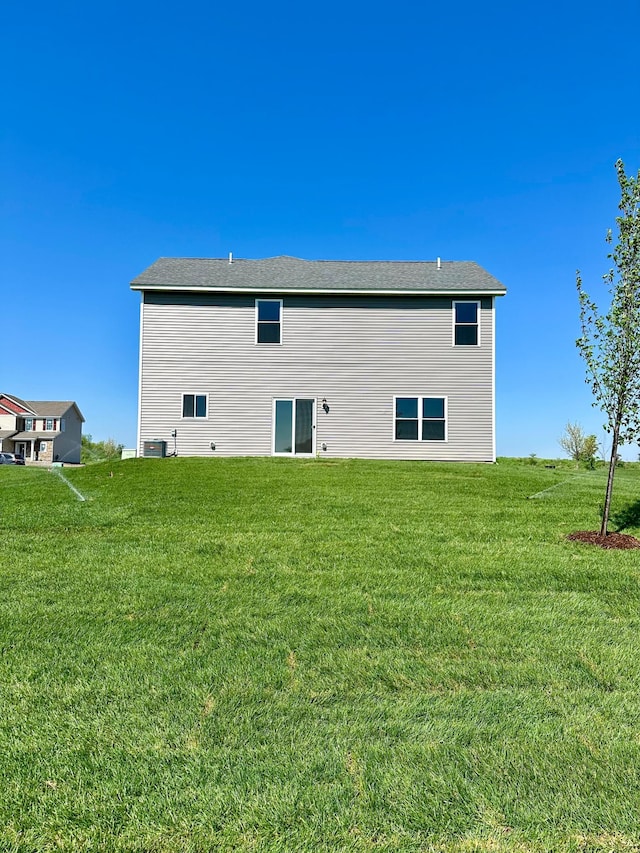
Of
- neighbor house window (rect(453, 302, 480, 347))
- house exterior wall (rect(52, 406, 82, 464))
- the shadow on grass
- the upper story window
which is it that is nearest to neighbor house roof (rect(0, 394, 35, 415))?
house exterior wall (rect(52, 406, 82, 464))

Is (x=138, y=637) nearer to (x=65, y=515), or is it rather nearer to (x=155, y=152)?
(x=65, y=515)

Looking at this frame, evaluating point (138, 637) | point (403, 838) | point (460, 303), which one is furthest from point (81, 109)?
point (403, 838)

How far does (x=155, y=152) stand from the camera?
49.8ft

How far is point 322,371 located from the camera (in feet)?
48.7

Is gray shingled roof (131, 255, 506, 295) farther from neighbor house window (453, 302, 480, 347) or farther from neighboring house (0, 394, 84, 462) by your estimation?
neighboring house (0, 394, 84, 462)

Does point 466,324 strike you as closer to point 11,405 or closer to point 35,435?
point 35,435

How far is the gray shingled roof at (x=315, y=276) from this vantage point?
1470 centimetres

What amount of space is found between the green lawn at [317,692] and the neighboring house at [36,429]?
46.1m

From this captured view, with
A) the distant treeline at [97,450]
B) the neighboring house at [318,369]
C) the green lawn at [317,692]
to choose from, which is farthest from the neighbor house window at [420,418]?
the distant treeline at [97,450]

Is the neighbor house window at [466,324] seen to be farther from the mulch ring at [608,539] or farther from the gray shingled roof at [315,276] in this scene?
the mulch ring at [608,539]

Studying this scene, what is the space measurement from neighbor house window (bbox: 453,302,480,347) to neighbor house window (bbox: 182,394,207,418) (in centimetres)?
802

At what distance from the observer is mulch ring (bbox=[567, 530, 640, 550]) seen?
568 centimetres

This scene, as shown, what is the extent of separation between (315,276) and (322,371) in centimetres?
334

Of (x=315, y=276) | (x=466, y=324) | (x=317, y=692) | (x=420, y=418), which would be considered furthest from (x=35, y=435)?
(x=317, y=692)
